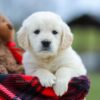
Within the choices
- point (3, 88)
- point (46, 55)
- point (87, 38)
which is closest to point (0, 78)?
point (3, 88)

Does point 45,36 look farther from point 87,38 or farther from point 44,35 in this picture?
point 87,38

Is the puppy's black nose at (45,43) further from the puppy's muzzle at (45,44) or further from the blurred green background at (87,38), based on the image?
the blurred green background at (87,38)

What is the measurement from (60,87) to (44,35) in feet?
1.69

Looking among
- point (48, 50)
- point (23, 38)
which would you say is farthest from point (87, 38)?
point (48, 50)

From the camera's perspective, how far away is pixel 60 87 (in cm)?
445

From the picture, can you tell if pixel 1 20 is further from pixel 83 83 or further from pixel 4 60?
pixel 83 83

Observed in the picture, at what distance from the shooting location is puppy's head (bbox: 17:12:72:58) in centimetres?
475

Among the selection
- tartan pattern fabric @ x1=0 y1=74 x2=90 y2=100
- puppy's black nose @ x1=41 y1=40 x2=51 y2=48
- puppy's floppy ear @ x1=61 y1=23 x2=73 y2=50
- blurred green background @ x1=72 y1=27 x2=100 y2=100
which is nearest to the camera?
tartan pattern fabric @ x1=0 y1=74 x2=90 y2=100

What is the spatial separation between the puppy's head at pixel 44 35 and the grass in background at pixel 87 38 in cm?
3389

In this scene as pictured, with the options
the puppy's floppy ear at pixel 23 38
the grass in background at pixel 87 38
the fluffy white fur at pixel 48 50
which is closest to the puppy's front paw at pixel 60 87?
the fluffy white fur at pixel 48 50

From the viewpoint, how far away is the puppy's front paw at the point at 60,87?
4.42 metres

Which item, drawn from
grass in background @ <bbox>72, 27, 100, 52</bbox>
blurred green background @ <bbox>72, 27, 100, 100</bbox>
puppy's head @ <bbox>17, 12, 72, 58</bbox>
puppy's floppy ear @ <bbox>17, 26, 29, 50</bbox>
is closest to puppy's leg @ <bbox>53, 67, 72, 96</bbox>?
puppy's head @ <bbox>17, 12, 72, 58</bbox>

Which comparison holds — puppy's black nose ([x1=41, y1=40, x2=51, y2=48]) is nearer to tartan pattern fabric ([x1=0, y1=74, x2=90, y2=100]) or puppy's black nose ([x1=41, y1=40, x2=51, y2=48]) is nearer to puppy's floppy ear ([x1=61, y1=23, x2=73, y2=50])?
puppy's floppy ear ([x1=61, y1=23, x2=73, y2=50])

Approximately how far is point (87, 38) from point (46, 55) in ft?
A: 122
